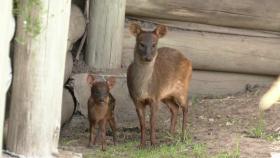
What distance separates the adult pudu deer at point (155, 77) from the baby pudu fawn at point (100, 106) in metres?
0.29

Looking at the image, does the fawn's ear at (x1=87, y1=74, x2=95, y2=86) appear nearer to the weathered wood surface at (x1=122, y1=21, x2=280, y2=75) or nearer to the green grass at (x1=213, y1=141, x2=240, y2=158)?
the weathered wood surface at (x1=122, y1=21, x2=280, y2=75)

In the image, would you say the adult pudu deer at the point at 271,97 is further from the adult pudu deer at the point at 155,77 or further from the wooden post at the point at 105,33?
the wooden post at the point at 105,33

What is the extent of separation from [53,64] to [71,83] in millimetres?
2827

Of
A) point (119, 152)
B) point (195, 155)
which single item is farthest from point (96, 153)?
point (195, 155)

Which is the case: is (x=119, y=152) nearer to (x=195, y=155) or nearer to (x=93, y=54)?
(x=195, y=155)

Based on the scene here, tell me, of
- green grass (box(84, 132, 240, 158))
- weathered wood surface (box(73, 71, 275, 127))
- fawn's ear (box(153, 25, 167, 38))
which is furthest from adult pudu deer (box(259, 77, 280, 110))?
fawn's ear (box(153, 25, 167, 38))

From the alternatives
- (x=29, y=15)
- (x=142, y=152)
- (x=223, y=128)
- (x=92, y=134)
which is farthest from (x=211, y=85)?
(x=29, y=15)

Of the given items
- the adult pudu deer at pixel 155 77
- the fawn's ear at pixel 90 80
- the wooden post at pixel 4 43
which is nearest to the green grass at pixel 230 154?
the adult pudu deer at pixel 155 77

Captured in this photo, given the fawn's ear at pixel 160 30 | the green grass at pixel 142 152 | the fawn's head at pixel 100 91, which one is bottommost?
the green grass at pixel 142 152

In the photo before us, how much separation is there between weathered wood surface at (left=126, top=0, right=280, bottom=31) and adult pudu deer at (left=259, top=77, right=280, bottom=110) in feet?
2.39

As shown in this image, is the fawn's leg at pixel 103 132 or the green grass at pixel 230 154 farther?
the fawn's leg at pixel 103 132

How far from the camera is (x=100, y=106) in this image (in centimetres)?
818

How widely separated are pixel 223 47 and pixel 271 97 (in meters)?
0.87

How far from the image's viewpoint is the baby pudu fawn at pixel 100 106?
8016 millimetres
